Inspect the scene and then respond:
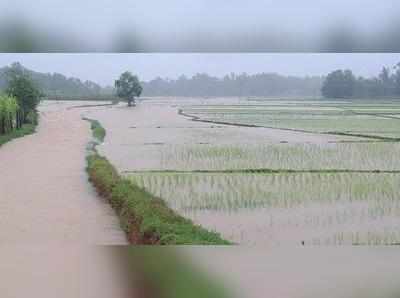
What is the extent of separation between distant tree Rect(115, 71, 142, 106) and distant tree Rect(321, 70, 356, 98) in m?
0.33

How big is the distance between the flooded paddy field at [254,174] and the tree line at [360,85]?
6cm

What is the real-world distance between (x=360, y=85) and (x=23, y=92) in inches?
27.1

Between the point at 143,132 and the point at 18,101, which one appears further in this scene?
the point at 143,132

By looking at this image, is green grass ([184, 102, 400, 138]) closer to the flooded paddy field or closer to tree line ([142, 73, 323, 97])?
the flooded paddy field

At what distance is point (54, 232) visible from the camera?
66cm

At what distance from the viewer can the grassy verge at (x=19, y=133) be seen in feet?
3.48

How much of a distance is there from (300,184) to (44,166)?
2.07 feet

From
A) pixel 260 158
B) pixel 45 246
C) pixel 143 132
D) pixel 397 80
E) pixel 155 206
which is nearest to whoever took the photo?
pixel 45 246

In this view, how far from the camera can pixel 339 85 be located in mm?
861

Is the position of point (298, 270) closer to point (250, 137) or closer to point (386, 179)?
point (386, 179)

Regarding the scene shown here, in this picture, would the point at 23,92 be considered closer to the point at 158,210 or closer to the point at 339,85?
the point at 339,85

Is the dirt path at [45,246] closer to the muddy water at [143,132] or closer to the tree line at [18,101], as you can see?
the tree line at [18,101]

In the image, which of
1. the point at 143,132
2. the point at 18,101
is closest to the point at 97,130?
the point at 143,132

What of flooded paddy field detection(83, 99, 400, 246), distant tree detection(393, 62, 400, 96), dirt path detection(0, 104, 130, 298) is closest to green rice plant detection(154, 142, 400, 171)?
flooded paddy field detection(83, 99, 400, 246)
